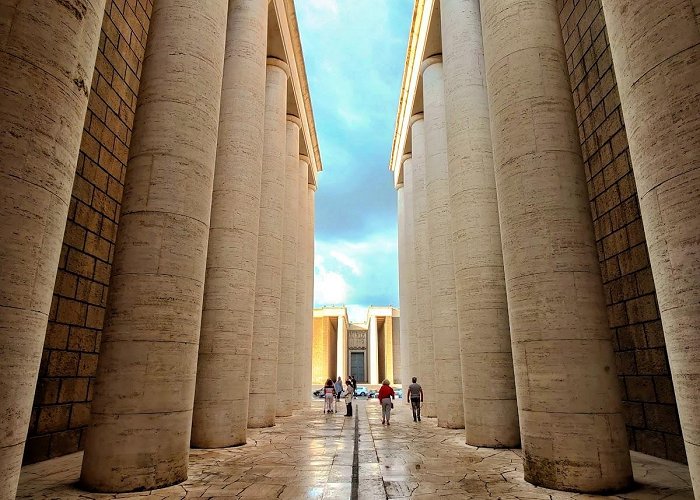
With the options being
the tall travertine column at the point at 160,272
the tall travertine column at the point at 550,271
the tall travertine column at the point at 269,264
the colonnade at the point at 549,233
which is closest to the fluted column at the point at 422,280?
the colonnade at the point at 549,233

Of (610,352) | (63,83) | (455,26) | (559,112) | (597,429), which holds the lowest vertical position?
(597,429)

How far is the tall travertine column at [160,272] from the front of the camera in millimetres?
6527

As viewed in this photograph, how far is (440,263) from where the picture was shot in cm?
1583

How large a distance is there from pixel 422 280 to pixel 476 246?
9.37 m

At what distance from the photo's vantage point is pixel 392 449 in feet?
32.6

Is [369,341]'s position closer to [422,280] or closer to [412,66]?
[422,280]

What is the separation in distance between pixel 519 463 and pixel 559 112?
237 inches

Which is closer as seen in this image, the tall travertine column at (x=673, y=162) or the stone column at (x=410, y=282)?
the tall travertine column at (x=673, y=162)

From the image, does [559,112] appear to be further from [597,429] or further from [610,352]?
[597,429]

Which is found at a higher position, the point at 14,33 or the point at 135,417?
the point at 14,33

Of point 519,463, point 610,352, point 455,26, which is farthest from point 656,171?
point 455,26

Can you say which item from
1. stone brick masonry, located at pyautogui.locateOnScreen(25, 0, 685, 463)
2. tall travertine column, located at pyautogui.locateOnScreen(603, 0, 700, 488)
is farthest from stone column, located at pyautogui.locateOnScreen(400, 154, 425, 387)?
tall travertine column, located at pyautogui.locateOnScreen(603, 0, 700, 488)

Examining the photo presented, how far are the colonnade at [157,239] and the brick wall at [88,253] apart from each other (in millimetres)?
2385

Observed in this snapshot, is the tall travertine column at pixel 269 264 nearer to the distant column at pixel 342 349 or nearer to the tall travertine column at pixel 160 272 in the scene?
the tall travertine column at pixel 160 272
